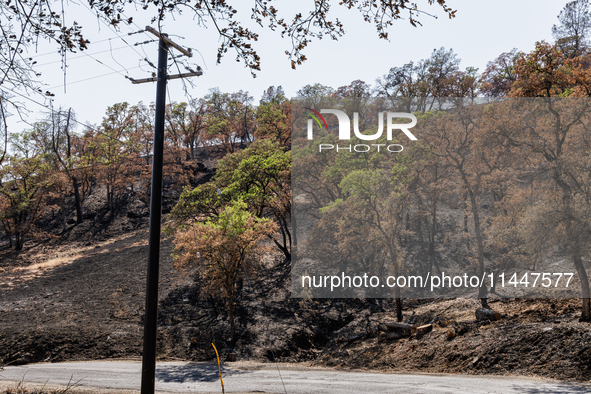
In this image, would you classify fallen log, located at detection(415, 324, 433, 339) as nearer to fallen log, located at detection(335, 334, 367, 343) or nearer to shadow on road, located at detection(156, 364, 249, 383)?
fallen log, located at detection(335, 334, 367, 343)

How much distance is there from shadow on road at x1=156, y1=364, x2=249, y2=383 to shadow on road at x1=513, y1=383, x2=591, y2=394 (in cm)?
1024

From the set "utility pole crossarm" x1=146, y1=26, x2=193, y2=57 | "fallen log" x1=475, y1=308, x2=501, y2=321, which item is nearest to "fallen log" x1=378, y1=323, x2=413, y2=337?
"fallen log" x1=475, y1=308, x2=501, y2=321

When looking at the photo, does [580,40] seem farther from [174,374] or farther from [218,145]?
[174,374]

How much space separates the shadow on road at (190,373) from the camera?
47.9 ft

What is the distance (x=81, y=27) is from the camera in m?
5.35

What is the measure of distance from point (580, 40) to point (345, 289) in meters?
43.5

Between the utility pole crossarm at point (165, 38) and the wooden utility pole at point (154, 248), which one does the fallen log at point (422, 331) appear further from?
the utility pole crossarm at point (165, 38)

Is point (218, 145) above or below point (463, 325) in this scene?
above

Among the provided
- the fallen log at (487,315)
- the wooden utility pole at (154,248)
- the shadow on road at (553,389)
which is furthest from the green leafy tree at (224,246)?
the shadow on road at (553,389)

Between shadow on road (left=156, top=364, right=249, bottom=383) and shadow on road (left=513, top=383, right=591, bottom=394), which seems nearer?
shadow on road (left=513, top=383, right=591, bottom=394)

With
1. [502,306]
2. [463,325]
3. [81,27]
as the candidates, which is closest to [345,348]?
[463,325]

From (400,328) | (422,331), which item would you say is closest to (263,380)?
(400,328)

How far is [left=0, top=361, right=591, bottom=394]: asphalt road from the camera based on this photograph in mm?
10648

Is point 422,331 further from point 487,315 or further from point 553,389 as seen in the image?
point 553,389
